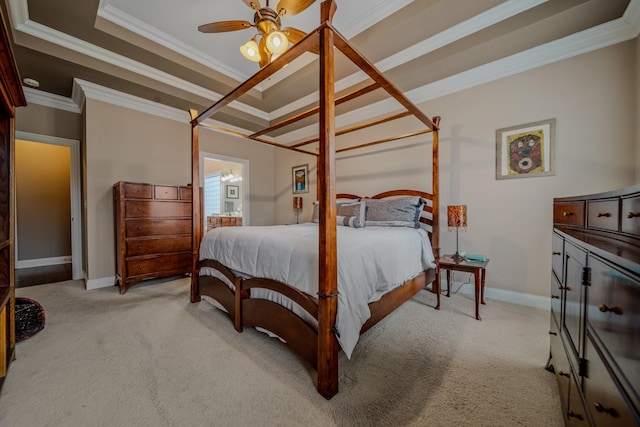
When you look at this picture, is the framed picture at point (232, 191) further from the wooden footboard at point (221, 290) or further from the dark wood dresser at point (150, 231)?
the wooden footboard at point (221, 290)

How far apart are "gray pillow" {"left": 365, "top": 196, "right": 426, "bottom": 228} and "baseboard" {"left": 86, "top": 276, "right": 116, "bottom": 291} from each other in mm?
3577

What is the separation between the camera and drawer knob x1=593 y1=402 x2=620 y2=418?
21.8 inches

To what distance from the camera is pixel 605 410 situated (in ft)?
1.99

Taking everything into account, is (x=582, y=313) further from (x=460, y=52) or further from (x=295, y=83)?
(x=295, y=83)

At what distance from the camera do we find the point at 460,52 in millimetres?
2543

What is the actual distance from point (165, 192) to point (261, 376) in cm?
288

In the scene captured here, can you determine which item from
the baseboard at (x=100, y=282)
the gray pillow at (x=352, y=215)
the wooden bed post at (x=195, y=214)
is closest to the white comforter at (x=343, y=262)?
the wooden bed post at (x=195, y=214)

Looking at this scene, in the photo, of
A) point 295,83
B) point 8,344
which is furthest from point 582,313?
point 295,83

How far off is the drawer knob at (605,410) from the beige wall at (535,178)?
7.80 feet

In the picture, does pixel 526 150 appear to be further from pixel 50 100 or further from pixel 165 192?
pixel 50 100

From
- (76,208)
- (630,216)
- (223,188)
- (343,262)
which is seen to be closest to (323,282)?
(343,262)

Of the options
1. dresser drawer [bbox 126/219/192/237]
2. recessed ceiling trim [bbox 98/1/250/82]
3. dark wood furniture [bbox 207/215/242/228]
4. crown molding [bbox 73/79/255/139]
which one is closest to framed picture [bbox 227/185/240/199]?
dark wood furniture [bbox 207/215/242/228]

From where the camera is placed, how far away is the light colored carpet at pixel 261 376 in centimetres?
121

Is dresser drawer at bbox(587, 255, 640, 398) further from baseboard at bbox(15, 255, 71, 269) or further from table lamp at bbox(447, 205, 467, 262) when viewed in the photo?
baseboard at bbox(15, 255, 71, 269)
